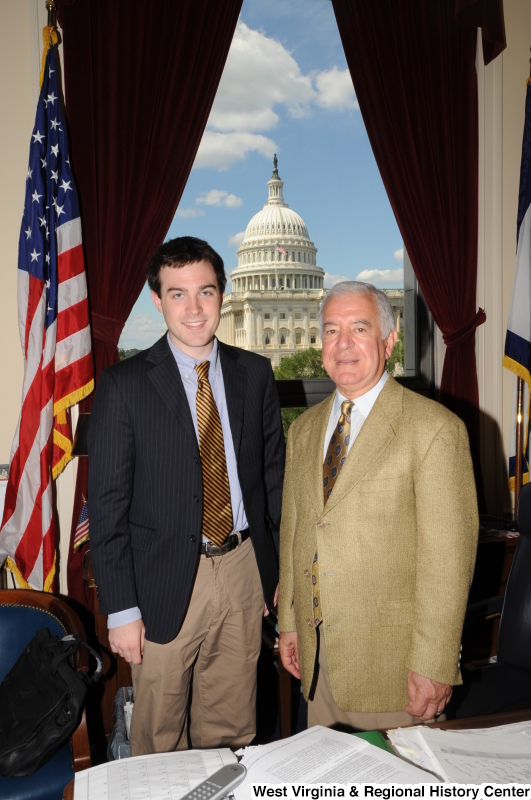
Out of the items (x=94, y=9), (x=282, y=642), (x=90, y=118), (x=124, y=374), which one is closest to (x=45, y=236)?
(x=90, y=118)

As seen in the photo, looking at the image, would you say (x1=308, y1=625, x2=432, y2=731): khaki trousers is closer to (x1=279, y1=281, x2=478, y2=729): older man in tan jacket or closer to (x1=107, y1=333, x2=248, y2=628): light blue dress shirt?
(x1=279, y1=281, x2=478, y2=729): older man in tan jacket

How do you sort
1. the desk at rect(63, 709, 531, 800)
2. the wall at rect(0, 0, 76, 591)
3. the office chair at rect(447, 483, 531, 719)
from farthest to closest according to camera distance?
the wall at rect(0, 0, 76, 591) → the office chair at rect(447, 483, 531, 719) → the desk at rect(63, 709, 531, 800)

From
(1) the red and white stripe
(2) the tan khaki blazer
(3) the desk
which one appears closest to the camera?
(3) the desk

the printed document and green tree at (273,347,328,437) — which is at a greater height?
green tree at (273,347,328,437)

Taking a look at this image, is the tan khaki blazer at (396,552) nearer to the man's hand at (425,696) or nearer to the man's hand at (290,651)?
the man's hand at (425,696)

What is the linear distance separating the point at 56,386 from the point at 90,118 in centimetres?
125

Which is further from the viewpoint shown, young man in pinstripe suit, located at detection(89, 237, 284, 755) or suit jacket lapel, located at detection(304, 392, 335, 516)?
young man in pinstripe suit, located at detection(89, 237, 284, 755)

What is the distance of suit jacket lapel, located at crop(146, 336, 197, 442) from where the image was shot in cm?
176

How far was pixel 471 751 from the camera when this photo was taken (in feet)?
3.46

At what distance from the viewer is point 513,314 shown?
3305 millimetres

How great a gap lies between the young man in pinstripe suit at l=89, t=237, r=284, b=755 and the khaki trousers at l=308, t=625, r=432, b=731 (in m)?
0.31

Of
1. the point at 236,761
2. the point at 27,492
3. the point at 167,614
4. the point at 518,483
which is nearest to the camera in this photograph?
the point at 236,761

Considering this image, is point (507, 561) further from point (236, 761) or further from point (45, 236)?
point (45, 236)

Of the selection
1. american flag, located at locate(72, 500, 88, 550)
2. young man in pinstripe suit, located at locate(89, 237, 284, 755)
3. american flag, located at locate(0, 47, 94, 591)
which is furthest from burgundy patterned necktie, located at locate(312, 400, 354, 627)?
american flag, located at locate(0, 47, 94, 591)
